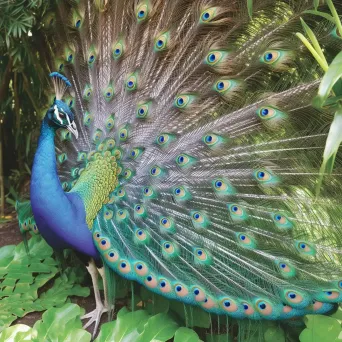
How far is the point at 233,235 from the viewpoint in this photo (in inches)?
81.5

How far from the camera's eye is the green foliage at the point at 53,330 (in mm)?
2104

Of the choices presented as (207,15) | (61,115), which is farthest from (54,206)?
(207,15)

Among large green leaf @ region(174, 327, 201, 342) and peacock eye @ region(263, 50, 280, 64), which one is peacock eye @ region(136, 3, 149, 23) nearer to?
peacock eye @ region(263, 50, 280, 64)

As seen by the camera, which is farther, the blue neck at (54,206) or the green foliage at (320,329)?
the blue neck at (54,206)

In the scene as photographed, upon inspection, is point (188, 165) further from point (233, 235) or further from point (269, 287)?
point (269, 287)

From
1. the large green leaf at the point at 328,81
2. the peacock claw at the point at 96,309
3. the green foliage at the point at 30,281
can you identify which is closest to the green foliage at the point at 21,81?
the green foliage at the point at 30,281

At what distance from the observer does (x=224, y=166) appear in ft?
6.96

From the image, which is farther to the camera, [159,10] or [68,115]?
[159,10]

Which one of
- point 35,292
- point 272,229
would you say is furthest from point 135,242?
point 35,292

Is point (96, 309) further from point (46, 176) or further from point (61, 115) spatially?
point (61, 115)

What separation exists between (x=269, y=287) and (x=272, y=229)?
0.23 meters

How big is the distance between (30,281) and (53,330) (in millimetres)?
461

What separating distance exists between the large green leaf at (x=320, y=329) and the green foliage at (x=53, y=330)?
855mm

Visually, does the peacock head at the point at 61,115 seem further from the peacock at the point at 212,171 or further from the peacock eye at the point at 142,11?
the peacock eye at the point at 142,11
